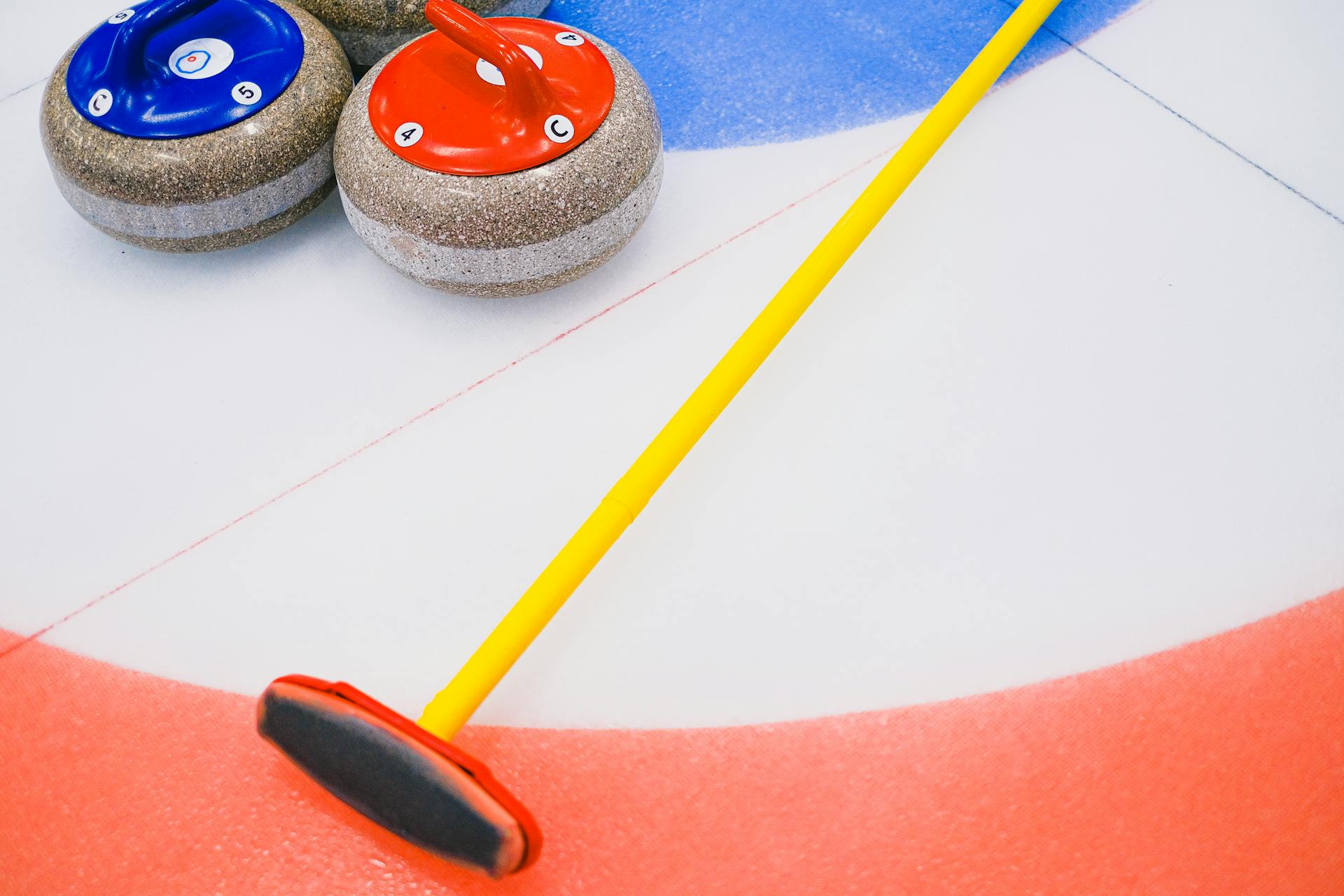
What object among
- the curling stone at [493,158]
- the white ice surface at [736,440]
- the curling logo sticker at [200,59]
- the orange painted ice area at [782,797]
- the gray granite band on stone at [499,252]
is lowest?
the orange painted ice area at [782,797]

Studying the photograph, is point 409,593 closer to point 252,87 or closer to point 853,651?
point 853,651

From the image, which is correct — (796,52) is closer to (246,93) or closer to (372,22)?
(372,22)

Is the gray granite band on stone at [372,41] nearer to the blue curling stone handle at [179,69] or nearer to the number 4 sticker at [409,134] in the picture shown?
the blue curling stone handle at [179,69]

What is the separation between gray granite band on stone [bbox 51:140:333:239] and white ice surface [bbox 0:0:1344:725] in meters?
0.11

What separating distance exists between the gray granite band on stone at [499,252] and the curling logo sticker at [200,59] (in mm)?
249

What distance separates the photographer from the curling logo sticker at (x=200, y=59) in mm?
1411

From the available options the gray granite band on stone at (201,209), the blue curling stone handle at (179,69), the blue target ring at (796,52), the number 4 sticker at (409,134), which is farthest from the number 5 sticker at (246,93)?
the blue target ring at (796,52)

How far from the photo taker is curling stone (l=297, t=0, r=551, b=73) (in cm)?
160

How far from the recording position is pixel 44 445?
4.52 feet

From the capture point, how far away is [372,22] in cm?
161

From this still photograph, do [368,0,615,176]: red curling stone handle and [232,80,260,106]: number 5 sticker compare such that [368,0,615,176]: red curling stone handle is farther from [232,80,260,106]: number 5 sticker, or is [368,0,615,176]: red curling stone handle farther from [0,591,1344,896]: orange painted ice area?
[0,591,1344,896]: orange painted ice area

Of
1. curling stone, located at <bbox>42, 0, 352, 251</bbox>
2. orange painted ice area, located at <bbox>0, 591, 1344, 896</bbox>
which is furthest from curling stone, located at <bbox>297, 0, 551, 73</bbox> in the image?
orange painted ice area, located at <bbox>0, 591, 1344, 896</bbox>

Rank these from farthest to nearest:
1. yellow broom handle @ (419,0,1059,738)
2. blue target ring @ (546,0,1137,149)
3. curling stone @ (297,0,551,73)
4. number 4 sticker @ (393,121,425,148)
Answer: blue target ring @ (546,0,1137,149), curling stone @ (297,0,551,73), number 4 sticker @ (393,121,425,148), yellow broom handle @ (419,0,1059,738)

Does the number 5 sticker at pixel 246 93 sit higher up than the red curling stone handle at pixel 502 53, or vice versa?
the red curling stone handle at pixel 502 53
